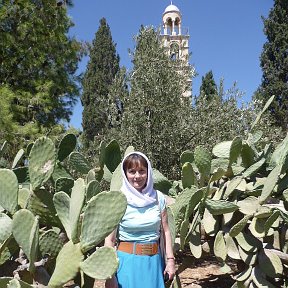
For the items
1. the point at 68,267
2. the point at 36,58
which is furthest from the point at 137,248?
the point at 36,58

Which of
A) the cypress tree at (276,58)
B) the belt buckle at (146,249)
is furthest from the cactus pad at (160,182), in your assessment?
the cypress tree at (276,58)

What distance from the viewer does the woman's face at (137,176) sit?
205cm

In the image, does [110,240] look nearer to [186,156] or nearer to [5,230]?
[5,230]

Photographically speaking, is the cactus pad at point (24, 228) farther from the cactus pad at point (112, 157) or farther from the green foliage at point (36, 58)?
the green foliage at point (36, 58)

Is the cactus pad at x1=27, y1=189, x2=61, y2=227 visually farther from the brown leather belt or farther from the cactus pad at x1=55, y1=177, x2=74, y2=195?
the brown leather belt

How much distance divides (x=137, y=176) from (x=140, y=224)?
9.3 inches

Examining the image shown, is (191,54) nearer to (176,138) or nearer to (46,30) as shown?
(176,138)

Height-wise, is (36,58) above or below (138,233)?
above

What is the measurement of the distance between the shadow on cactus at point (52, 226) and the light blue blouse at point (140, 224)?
0.15 meters

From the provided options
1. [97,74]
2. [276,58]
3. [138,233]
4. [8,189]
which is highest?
[97,74]

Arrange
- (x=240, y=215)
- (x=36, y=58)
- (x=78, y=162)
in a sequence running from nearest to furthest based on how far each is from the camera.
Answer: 1. (x=240, y=215)
2. (x=78, y=162)
3. (x=36, y=58)

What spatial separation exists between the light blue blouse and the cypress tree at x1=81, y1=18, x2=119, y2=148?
62.7 ft

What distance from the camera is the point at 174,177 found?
7.03 metres

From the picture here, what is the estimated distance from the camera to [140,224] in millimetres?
2023
